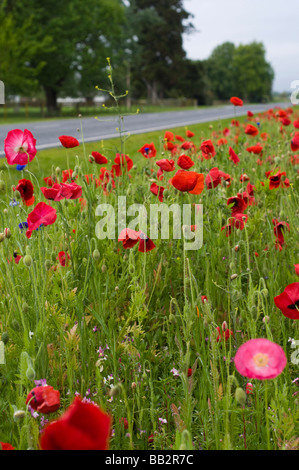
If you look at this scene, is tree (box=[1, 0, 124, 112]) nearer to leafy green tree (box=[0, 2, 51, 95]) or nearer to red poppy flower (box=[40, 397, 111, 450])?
leafy green tree (box=[0, 2, 51, 95])

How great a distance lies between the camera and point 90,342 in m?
1.57

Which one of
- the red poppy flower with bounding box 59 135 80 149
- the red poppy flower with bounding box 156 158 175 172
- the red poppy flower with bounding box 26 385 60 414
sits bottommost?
the red poppy flower with bounding box 26 385 60 414

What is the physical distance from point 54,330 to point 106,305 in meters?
0.19

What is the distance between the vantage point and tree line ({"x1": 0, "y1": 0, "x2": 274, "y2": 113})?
872 inches

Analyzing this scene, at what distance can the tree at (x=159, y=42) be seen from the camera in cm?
3928

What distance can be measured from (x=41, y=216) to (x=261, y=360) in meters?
0.87

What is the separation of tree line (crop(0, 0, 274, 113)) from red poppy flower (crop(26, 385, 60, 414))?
2198mm

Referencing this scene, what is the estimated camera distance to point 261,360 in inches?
30.4

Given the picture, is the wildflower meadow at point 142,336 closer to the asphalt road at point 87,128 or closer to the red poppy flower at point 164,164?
the red poppy flower at point 164,164

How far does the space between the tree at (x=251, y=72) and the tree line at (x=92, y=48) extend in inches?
988

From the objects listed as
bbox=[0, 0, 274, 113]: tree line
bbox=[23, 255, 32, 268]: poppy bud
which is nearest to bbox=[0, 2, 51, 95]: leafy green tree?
bbox=[0, 0, 274, 113]: tree line
